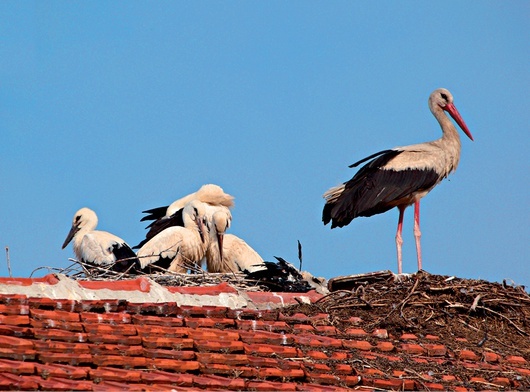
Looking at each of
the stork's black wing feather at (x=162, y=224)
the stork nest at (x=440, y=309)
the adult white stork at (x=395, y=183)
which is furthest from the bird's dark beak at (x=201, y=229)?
the stork nest at (x=440, y=309)

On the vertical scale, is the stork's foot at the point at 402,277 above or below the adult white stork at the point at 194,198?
below

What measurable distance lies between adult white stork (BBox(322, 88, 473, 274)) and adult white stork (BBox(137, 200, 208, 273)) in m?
A: 1.36

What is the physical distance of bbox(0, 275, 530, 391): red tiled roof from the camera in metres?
5.36

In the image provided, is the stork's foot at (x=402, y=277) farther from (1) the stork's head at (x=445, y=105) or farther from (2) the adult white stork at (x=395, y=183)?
(1) the stork's head at (x=445, y=105)

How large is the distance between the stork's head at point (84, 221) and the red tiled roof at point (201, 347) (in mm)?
6334

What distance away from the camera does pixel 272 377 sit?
19.0 feet

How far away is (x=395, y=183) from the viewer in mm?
11859

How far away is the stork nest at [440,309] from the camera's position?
23.8ft

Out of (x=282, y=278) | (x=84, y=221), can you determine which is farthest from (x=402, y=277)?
(x=84, y=221)

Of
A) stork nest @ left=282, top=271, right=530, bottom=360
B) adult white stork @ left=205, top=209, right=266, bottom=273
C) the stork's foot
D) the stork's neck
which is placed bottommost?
stork nest @ left=282, top=271, right=530, bottom=360

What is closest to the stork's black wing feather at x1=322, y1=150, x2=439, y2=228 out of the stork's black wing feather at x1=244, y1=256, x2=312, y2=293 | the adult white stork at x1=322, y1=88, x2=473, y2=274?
the adult white stork at x1=322, y1=88, x2=473, y2=274

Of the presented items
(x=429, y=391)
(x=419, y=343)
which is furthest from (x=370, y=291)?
(x=429, y=391)

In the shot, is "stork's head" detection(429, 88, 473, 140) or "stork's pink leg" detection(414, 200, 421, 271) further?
"stork's head" detection(429, 88, 473, 140)

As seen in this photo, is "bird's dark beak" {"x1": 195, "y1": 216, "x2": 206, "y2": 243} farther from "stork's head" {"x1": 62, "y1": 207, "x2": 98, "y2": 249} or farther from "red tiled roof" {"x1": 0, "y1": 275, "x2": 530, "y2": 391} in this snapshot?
"red tiled roof" {"x1": 0, "y1": 275, "x2": 530, "y2": 391}
